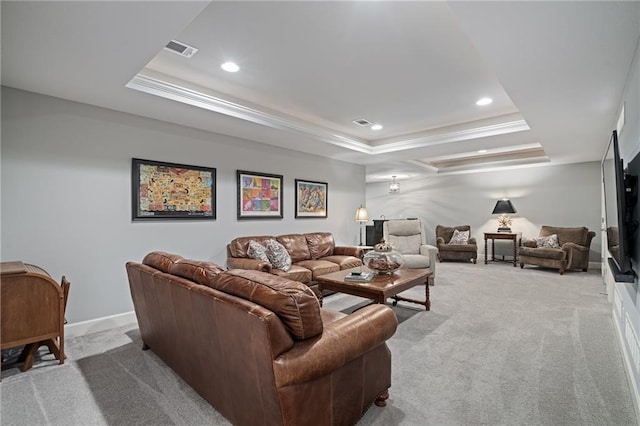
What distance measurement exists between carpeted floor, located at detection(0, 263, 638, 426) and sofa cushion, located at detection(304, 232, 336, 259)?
6.06 ft

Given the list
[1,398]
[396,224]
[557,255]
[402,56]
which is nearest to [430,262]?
[396,224]

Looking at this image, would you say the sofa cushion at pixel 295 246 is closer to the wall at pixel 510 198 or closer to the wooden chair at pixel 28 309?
the wooden chair at pixel 28 309

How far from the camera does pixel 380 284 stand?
10.5 ft

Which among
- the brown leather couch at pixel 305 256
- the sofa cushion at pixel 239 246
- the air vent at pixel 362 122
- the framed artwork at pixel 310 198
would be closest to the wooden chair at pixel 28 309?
the brown leather couch at pixel 305 256

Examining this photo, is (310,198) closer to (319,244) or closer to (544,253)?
(319,244)

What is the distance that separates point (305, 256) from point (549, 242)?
5.23 metres

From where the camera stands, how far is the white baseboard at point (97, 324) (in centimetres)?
307

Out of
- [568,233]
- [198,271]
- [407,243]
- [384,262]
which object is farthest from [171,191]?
[568,233]

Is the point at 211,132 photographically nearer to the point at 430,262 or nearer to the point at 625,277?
the point at 430,262

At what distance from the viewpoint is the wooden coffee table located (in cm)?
307

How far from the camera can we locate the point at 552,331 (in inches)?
124

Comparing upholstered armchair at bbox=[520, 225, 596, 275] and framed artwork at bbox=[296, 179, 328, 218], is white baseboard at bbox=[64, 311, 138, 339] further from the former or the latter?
upholstered armchair at bbox=[520, 225, 596, 275]

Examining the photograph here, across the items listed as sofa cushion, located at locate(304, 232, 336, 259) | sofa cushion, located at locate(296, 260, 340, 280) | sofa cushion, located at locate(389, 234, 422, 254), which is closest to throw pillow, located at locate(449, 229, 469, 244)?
sofa cushion, located at locate(389, 234, 422, 254)

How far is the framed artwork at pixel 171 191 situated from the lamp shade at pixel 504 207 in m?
6.56
